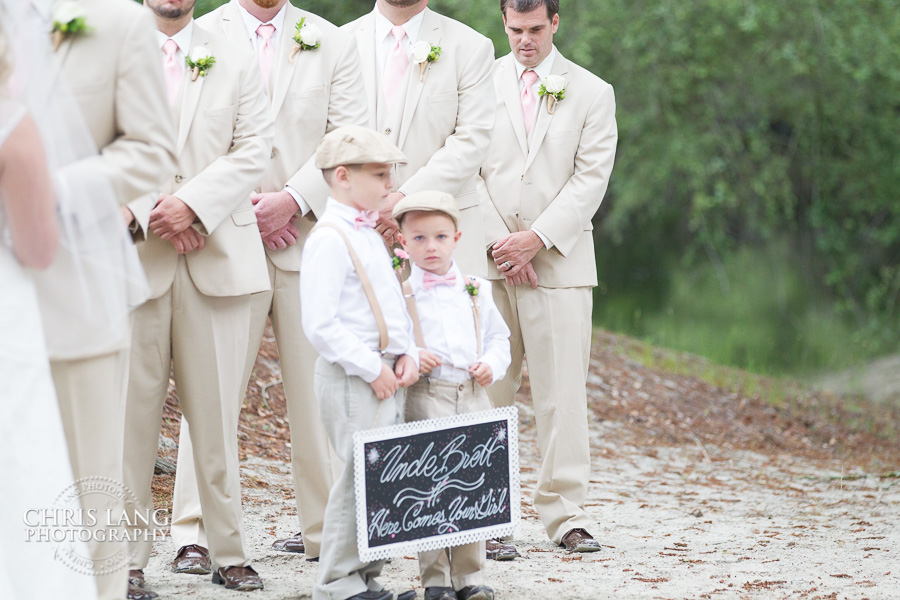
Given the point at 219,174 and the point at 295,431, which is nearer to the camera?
the point at 219,174

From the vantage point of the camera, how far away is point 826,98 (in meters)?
15.1

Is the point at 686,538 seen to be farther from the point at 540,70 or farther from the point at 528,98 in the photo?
the point at 540,70

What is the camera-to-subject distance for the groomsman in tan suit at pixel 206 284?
13.8 ft

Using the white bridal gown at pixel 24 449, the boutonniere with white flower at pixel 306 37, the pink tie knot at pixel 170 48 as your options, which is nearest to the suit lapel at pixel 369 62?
the boutonniere with white flower at pixel 306 37

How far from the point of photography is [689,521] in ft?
→ 20.3

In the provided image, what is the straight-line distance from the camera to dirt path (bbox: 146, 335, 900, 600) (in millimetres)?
4551

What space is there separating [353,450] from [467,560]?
62 cm

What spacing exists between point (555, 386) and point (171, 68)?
91.1 inches

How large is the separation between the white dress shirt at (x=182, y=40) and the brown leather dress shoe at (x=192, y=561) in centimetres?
193

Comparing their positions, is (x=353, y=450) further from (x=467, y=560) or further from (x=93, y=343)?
(x=93, y=343)

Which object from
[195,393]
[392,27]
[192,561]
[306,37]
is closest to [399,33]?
[392,27]

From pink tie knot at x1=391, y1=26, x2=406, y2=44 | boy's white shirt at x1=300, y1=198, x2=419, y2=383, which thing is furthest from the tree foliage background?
boy's white shirt at x1=300, y1=198, x2=419, y2=383

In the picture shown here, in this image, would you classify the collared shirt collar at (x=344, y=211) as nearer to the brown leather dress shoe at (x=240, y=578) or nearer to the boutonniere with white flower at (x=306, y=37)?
the boutonniere with white flower at (x=306, y=37)
